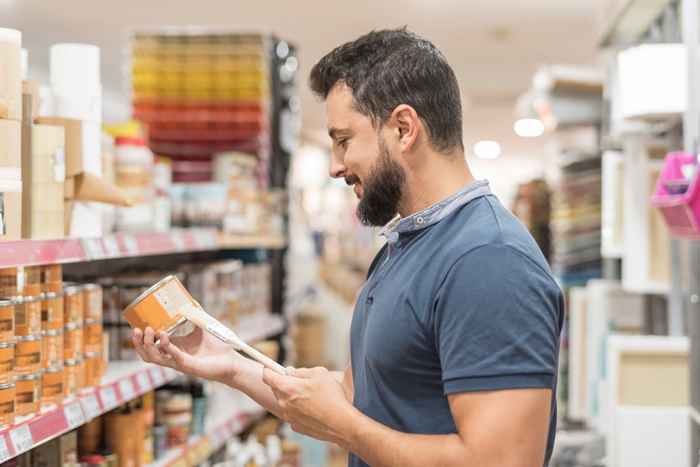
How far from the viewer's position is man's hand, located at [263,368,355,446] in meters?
1.86

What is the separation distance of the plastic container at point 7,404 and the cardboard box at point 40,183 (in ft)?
1.32

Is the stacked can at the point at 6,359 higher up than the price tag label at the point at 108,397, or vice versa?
the stacked can at the point at 6,359

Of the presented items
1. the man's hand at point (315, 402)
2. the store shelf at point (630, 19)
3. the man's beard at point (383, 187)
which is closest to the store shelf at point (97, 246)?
the man's hand at point (315, 402)

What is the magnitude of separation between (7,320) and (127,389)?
2.72ft

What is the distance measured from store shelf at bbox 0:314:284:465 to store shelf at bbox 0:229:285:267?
352mm

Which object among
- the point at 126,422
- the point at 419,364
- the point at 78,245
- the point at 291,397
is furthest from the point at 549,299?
the point at 126,422

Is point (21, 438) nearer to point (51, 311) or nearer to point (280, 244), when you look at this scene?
point (51, 311)

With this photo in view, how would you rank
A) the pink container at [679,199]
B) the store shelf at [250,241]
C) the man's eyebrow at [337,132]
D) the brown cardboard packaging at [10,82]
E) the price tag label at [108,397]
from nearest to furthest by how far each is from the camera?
the man's eyebrow at [337,132] < the brown cardboard packaging at [10,82] < the price tag label at [108,397] < the pink container at [679,199] < the store shelf at [250,241]

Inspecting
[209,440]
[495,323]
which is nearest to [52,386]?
[495,323]

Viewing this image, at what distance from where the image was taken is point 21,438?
84.4 inches

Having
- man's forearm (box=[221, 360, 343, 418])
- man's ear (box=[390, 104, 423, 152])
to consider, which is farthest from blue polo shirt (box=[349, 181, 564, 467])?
man's forearm (box=[221, 360, 343, 418])

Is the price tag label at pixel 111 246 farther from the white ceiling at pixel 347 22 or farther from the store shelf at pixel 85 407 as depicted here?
the white ceiling at pixel 347 22

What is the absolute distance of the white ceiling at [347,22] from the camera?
912cm

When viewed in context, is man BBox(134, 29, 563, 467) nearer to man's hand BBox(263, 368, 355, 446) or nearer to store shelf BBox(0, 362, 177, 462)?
man's hand BBox(263, 368, 355, 446)
